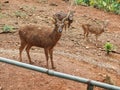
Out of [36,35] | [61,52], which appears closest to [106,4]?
[61,52]

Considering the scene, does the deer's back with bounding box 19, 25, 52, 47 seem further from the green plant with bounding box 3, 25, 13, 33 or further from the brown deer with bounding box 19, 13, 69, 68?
the green plant with bounding box 3, 25, 13, 33

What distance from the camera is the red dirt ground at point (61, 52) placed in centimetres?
711

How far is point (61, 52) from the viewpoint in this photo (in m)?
10.1

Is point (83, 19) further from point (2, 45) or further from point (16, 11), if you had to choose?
point (2, 45)

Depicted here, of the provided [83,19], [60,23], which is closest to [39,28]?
[60,23]

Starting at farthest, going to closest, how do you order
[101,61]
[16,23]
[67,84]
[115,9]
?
[115,9]
[16,23]
[101,61]
[67,84]

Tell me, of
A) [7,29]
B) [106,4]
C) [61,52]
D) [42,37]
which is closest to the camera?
[42,37]

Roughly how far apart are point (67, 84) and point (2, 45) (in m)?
3.48

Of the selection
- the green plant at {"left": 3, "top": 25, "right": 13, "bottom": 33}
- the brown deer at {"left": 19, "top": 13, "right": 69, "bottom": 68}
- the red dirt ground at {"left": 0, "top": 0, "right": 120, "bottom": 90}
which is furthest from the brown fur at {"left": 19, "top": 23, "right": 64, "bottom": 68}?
the green plant at {"left": 3, "top": 25, "right": 13, "bottom": 33}

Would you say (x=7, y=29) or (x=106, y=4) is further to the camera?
(x=106, y=4)

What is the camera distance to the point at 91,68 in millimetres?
8953

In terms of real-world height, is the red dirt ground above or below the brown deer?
below

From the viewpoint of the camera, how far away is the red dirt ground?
7109 millimetres

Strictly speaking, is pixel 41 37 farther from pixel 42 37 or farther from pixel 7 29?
pixel 7 29
